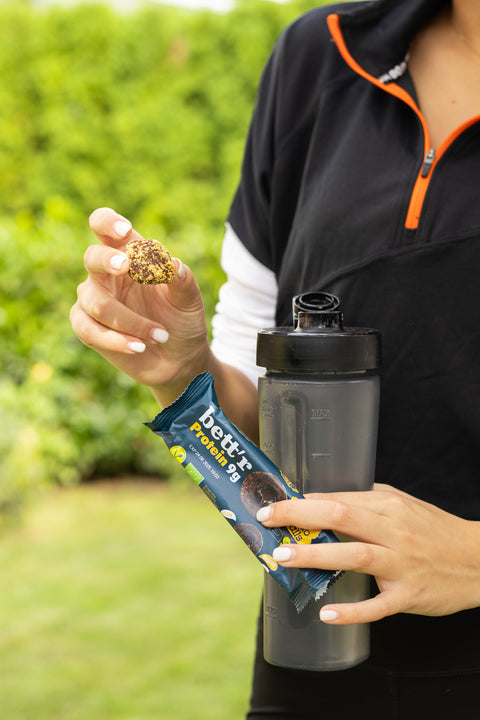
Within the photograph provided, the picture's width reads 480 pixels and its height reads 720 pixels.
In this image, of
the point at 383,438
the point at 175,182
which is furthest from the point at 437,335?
the point at 175,182

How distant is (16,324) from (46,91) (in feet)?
13.7

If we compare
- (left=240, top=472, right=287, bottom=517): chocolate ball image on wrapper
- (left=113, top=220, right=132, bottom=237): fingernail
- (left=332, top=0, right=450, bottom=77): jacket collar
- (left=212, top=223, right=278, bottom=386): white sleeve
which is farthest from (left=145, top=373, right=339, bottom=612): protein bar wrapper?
(left=332, top=0, right=450, bottom=77): jacket collar

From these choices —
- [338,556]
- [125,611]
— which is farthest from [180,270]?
[125,611]

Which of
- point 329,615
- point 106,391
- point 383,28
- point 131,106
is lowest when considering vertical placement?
point 106,391

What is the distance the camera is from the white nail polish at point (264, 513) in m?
0.93

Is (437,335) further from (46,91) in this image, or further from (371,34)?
(46,91)

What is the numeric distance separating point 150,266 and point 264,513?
36 cm

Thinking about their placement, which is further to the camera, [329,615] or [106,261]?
[106,261]

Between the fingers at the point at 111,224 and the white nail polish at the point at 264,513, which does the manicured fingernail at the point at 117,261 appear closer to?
the fingers at the point at 111,224

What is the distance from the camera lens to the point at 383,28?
1271mm

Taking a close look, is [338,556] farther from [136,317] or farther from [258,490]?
[136,317]

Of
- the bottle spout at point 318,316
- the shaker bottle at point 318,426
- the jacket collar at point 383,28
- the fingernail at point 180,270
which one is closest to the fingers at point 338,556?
the shaker bottle at point 318,426

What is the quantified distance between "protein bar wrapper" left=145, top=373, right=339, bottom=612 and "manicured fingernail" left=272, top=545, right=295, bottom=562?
0.01 m

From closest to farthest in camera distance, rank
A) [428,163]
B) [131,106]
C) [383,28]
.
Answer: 1. [428,163]
2. [383,28]
3. [131,106]
